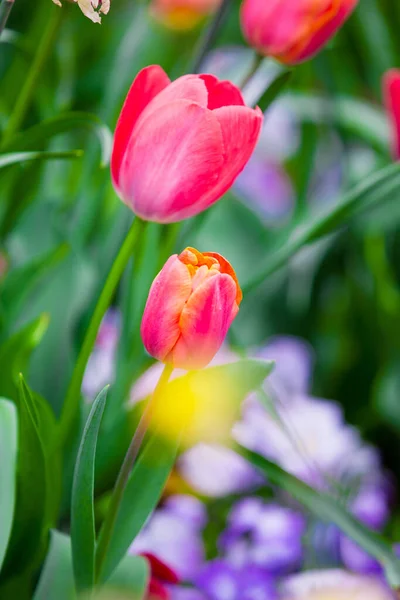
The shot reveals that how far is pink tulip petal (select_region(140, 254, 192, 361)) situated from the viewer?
0.38 metres

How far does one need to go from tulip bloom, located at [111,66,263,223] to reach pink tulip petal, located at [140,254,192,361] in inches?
2.2

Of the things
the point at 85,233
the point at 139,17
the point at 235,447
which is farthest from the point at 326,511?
the point at 139,17

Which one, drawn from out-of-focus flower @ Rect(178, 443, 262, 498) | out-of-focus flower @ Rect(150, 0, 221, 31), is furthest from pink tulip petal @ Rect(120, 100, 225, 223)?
out-of-focus flower @ Rect(150, 0, 221, 31)

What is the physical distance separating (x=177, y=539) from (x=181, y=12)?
2.31 ft

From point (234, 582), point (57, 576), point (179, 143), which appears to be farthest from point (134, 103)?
point (234, 582)

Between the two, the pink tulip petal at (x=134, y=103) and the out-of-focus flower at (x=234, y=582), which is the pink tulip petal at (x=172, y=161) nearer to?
the pink tulip petal at (x=134, y=103)

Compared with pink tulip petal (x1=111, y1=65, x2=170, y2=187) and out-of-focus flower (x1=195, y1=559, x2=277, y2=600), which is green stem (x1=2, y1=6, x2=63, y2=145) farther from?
out-of-focus flower (x1=195, y1=559, x2=277, y2=600)

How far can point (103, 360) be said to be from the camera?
884mm

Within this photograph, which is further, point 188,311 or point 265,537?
point 265,537

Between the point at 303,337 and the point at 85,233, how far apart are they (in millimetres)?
401

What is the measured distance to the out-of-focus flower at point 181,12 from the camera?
1050 mm

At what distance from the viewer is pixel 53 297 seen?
0.72 meters

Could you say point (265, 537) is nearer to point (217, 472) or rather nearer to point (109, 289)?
point (217, 472)

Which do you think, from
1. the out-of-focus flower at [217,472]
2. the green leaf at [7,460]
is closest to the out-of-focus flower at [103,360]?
the out-of-focus flower at [217,472]
